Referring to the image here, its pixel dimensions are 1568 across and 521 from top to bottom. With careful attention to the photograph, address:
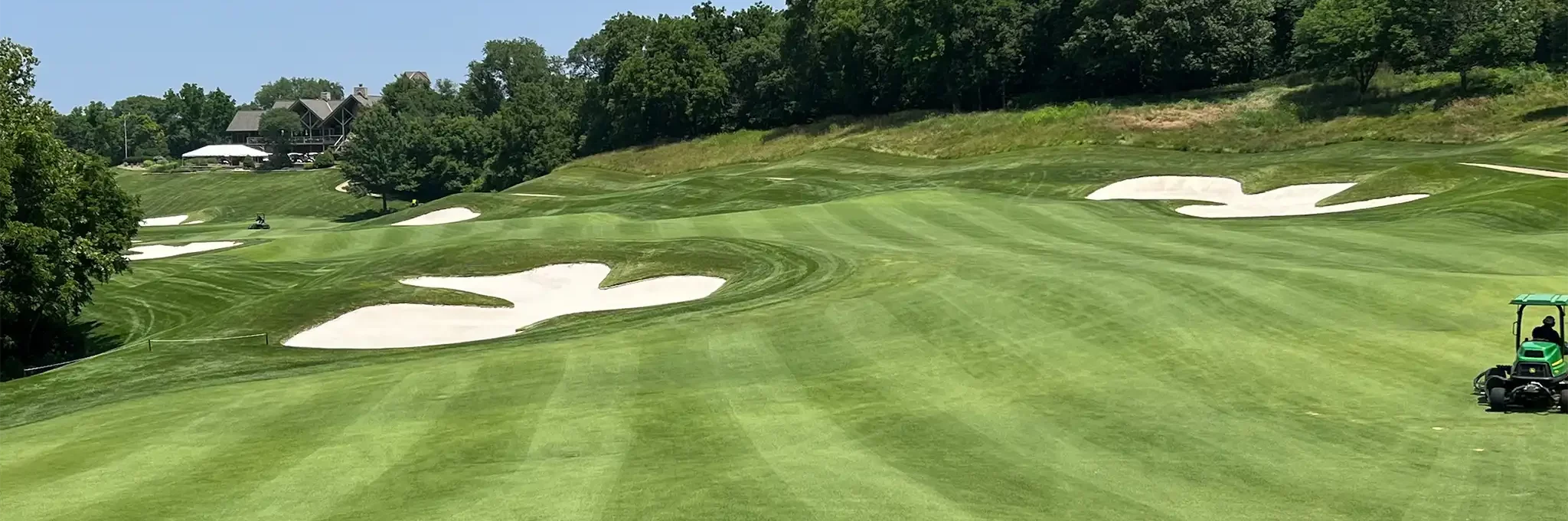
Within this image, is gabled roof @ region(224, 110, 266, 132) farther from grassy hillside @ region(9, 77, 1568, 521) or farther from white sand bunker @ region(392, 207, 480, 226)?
grassy hillside @ region(9, 77, 1568, 521)

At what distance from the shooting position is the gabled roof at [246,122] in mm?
185750

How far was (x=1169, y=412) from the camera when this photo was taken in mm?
15461

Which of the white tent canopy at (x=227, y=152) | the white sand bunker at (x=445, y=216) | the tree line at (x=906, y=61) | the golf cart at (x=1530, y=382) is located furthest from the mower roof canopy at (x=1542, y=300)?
the white tent canopy at (x=227, y=152)

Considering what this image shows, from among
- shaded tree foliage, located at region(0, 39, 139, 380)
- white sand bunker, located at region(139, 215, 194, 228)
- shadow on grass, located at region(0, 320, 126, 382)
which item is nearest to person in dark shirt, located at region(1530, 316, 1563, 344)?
shaded tree foliage, located at region(0, 39, 139, 380)

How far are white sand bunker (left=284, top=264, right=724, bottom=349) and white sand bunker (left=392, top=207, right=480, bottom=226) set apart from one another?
115 ft

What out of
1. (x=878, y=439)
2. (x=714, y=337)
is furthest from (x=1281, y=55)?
(x=878, y=439)

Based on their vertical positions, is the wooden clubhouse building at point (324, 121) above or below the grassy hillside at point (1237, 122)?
above

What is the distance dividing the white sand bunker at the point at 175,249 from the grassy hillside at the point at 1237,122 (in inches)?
1465

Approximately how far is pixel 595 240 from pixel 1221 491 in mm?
30080

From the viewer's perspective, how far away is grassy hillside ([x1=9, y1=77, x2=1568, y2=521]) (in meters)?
12.4

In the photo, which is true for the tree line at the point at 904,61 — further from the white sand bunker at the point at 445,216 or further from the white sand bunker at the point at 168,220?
the white sand bunker at the point at 445,216

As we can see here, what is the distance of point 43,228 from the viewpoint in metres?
29.4

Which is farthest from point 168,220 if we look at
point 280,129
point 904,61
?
point 904,61

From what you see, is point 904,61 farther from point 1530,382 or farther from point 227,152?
point 227,152
